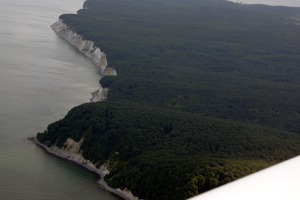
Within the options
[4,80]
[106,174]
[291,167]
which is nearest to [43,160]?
[106,174]

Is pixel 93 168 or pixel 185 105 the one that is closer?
pixel 93 168

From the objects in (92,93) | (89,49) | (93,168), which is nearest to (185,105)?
(92,93)

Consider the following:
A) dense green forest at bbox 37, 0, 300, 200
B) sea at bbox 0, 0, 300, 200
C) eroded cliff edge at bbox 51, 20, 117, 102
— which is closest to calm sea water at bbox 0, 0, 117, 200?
sea at bbox 0, 0, 300, 200

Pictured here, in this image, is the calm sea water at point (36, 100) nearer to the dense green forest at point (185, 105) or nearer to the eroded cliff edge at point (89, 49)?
the eroded cliff edge at point (89, 49)

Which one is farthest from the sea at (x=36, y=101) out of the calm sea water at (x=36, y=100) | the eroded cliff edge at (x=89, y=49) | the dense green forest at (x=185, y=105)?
the dense green forest at (x=185, y=105)

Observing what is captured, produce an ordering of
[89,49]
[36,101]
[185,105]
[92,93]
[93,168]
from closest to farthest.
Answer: [93,168], [36,101], [185,105], [92,93], [89,49]

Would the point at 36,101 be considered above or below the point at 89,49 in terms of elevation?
above

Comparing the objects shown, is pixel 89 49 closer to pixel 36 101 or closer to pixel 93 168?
pixel 36 101

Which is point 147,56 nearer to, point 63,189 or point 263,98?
point 263,98
